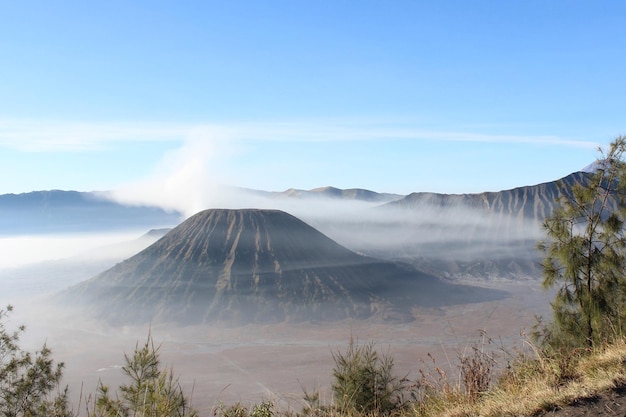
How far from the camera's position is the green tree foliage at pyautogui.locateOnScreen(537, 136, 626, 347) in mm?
14688

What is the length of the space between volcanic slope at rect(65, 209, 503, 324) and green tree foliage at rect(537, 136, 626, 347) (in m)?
91.3

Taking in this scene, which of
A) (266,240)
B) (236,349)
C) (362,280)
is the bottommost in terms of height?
(236,349)

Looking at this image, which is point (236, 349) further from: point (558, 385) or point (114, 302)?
point (558, 385)

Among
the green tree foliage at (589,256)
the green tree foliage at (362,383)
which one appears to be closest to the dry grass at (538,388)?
the green tree foliage at (362,383)

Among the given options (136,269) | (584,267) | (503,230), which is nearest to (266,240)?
(136,269)

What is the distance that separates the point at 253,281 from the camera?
386ft

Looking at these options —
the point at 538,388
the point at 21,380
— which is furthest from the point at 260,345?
the point at 538,388

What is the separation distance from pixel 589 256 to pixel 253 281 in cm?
10625

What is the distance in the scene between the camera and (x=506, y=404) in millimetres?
4703

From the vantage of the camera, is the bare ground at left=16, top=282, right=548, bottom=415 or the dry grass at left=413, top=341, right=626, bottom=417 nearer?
the dry grass at left=413, top=341, right=626, bottom=417

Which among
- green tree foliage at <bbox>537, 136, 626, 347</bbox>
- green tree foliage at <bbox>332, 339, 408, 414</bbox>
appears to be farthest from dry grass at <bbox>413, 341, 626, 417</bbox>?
green tree foliage at <bbox>537, 136, 626, 347</bbox>

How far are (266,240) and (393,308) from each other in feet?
125

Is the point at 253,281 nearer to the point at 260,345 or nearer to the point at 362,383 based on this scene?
the point at 260,345

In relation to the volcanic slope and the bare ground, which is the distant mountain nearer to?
the volcanic slope
